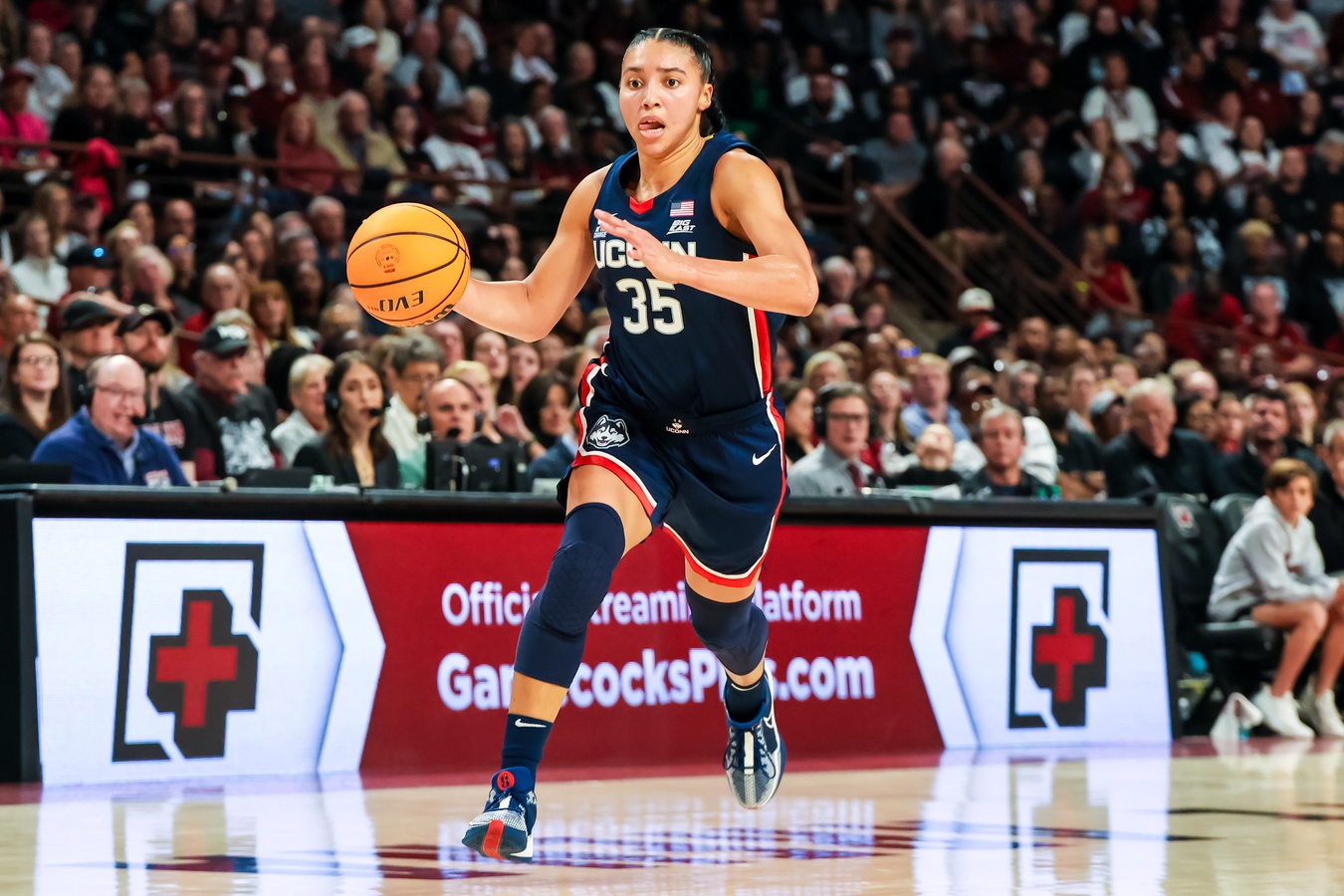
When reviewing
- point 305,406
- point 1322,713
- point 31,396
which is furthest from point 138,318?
point 1322,713

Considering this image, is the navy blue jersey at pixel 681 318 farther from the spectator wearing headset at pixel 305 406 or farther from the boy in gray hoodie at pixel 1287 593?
the boy in gray hoodie at pixel 1287 593

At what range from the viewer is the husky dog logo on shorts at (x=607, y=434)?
200 inches

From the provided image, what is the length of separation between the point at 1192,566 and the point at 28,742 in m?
7.21

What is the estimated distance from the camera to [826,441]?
34.0 ft

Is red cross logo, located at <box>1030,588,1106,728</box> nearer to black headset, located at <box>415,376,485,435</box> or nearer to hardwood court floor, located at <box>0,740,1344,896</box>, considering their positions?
hardwood court floor, located at <box>0,740,1344,896</box>

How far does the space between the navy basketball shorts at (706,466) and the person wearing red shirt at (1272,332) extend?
1260 cm

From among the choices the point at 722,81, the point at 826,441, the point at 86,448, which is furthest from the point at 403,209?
the point at 722,81

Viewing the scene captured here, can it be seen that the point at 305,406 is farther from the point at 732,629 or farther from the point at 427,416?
the point at 732,629

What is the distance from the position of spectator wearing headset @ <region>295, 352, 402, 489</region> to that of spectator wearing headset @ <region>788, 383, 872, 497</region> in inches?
88.3

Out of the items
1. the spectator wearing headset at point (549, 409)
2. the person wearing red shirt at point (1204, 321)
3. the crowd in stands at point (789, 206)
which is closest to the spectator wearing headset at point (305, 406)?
the crowd in stands at point (789, 206)

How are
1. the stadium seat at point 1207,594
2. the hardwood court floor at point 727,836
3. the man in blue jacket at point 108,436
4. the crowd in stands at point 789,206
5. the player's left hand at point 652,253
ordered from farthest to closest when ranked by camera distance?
the stadium seat at point 1207,594, the crowd in stands at point 789,206, the man in blue jacket at point 108,436, the hardwood court floor at point 727,836, the player's left hand at point 652,253

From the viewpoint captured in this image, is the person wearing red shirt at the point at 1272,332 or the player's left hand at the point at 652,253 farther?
the person wearing red shirt at the point at 1272,332

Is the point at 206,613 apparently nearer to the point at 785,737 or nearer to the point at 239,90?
the point at 785,737

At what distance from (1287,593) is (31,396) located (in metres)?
7.15
